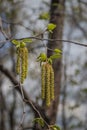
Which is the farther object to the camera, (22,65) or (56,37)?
(56,37)

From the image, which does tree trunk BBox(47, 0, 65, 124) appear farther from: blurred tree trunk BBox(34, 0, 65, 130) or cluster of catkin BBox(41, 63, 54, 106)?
cluster of catkin BBox(41, 63, 54, 106)

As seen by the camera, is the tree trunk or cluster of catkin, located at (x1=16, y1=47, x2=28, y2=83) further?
the tree trunk

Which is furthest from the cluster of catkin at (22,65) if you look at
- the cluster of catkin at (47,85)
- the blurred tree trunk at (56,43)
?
the blurred tree trunk at (56,43)

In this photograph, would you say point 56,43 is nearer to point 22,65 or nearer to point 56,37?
point 56,37

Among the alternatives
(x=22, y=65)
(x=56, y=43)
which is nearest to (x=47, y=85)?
(x=22, y=65)

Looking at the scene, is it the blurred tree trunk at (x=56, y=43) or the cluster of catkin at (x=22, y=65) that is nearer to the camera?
the cluster of catkin at (x=22, y=65)

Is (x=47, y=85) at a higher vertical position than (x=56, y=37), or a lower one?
higher

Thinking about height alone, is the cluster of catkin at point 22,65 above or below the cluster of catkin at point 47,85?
above

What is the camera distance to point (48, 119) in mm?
4441

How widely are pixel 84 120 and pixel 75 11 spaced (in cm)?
613

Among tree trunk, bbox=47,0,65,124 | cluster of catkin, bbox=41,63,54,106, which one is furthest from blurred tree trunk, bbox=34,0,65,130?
cluster of catkin, bbox=41,63,54,106

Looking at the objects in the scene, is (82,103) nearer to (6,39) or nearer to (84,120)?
(84,120)

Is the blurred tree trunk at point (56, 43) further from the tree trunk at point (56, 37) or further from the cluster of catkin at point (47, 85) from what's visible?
the cluster of catkin at point (47, 85)

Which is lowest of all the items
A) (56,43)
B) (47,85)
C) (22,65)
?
(56,43)
